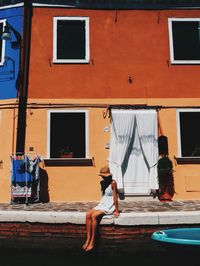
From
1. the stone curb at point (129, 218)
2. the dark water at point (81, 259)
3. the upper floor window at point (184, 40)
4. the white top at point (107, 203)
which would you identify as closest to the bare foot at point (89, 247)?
the dark water at point (81, 259)

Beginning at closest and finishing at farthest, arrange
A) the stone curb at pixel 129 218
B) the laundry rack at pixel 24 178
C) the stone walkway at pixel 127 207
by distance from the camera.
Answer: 1. the stone curb at pixel 129 218
2. the stone walkway at pixel 127 207
3. the laundry rack at pixel 24 178

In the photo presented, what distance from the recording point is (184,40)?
40.4 ft

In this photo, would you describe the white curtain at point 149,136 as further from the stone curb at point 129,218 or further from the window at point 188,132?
the stone curb at point 129,218

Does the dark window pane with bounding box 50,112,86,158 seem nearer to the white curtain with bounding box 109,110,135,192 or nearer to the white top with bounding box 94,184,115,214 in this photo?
the white curtain with bounding box 109,110,135,192

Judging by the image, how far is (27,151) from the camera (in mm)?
11648

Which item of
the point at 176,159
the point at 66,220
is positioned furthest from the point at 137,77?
the point at 66,220

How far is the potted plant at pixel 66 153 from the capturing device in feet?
38.0

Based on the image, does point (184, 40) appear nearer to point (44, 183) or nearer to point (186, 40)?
point (186, 40)

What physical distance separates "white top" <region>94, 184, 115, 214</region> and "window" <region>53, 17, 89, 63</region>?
5214mm

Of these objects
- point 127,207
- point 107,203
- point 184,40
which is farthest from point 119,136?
point 184,40

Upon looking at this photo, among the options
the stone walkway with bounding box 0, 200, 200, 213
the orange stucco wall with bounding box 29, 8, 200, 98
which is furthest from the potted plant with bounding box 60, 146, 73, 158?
the orange stucco wall with bounding box 29, 8, 200, 98

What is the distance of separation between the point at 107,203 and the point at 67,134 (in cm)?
405

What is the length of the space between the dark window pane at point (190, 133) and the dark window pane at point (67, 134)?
3.19 m

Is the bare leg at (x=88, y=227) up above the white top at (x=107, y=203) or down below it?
below
